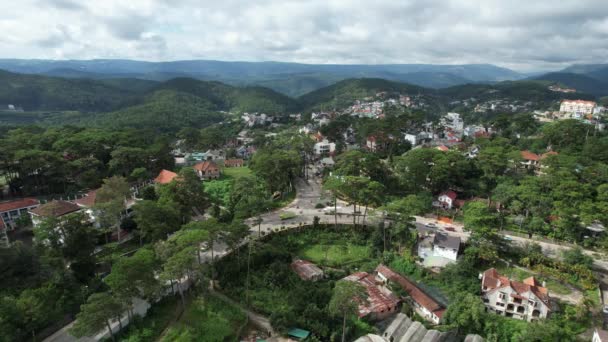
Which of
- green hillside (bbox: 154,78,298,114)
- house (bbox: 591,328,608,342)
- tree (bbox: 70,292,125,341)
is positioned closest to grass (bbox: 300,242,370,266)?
house (bbox: 591,328,608,342)

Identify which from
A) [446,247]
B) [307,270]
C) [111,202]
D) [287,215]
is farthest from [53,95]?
[446,247]

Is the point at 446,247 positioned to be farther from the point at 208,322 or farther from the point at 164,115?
the point at 164,115

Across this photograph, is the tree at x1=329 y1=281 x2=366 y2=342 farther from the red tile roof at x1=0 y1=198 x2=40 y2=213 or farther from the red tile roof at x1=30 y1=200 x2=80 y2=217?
the red tile roof at x1=0 y1=198 x2=40 y2=213

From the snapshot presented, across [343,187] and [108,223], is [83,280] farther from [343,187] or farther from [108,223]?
[343,187]

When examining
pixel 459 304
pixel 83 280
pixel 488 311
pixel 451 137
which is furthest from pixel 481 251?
pixel 451 137

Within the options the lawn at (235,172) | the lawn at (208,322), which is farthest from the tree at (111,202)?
the lawn at (235,172)

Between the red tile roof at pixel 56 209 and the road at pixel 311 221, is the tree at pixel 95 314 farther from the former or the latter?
the red tile roof at pixel 56 209
